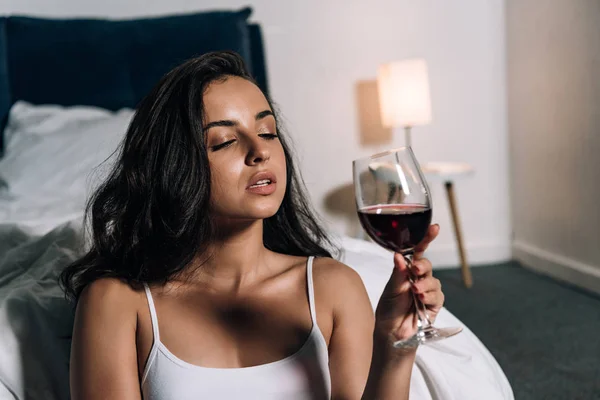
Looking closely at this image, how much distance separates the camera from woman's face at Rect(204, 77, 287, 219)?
1.18m

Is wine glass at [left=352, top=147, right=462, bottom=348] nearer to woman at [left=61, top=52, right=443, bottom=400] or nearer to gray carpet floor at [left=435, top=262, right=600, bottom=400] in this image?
woman at [left=61, top=52, right=443, bottom=400]

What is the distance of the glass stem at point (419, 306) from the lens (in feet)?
3.03

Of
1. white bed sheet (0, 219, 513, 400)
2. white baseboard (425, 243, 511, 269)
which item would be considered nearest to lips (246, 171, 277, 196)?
white bed sheet (0, 219, 513, 400)

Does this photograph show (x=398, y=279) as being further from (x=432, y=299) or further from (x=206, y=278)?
(x=206, y=278)

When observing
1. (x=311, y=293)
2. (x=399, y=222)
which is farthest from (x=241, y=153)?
(x=399, y=222)

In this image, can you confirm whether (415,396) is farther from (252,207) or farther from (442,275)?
(442,275)

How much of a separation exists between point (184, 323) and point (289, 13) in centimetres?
293

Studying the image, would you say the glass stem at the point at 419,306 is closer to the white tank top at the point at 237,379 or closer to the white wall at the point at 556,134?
the white tank top at the point at 237,379

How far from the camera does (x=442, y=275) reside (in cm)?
394

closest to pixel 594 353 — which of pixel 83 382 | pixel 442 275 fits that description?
pixel 442 275

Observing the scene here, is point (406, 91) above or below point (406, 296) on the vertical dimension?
above

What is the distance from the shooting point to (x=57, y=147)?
109 inches

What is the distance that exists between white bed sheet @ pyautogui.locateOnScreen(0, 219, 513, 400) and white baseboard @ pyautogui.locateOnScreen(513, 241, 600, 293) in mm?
2021

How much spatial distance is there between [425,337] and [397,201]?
0.19 meters
